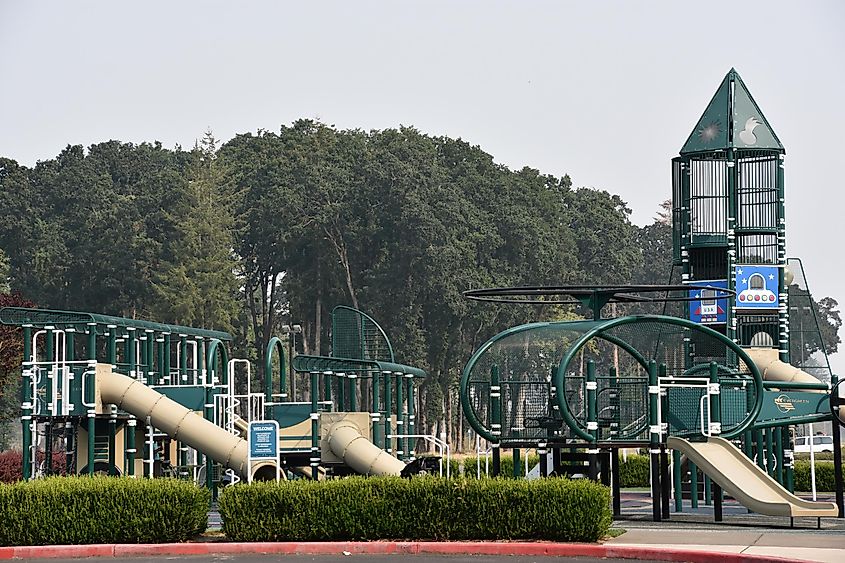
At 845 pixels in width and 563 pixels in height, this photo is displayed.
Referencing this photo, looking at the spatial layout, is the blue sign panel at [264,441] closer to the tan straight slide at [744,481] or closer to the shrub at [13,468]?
the tan straight slide at [744,481]

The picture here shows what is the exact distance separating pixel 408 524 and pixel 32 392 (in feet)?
38.6

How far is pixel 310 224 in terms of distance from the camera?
7275 cm

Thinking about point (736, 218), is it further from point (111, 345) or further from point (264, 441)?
point (264, 441)

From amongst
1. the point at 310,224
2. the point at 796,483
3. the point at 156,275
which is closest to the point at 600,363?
the point at 310,224

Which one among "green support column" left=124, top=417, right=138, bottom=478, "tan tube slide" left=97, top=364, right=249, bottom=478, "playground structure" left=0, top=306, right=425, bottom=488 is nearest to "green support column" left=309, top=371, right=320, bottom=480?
"playground structure" left=0, top=306, right=425, bottom=488

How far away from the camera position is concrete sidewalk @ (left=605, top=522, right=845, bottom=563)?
17.0 m

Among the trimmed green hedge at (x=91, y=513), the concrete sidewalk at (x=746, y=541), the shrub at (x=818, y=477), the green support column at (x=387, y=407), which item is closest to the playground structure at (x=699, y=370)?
the concrete sidewalk at (x=746, y=541)

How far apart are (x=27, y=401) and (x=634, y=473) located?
16852mm

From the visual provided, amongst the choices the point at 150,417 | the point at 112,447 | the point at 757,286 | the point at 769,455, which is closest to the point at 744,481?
the point at 769,455

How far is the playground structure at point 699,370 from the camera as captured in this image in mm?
22625

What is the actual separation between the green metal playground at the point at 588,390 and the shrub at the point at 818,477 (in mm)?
2625

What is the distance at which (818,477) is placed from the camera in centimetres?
3406

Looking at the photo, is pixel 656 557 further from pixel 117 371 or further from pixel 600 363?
pixel 600 363

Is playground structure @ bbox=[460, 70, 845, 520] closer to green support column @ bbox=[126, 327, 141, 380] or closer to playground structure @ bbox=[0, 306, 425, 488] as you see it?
playground structure @ bbox=[0, 306, 425, 488]
